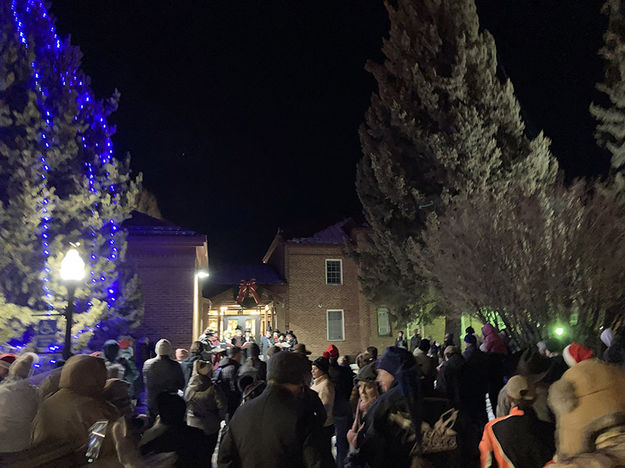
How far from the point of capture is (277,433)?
3.33 metres

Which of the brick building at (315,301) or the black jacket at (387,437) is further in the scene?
the brick building at (315,301)

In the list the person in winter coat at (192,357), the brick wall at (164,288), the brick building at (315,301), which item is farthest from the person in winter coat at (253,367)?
the brick building at (315,301)

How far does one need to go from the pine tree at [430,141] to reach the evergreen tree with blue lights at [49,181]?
12.4 m

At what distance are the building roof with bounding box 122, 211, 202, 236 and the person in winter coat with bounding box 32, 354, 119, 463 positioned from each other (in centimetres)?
1648

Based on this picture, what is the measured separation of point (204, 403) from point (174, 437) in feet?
9.31

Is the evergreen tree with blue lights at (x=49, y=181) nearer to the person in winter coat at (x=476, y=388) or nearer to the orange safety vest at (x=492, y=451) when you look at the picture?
the person in winter coat at (x=476, y=388)

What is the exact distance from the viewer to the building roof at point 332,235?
1294 inches

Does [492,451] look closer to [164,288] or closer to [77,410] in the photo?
[77,410]

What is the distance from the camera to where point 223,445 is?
3.48 meters

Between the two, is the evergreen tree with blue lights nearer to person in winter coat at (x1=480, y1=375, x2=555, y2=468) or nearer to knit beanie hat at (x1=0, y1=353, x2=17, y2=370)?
knit beanie hat at (x1=0, y1=353, x2=17, y2=370)

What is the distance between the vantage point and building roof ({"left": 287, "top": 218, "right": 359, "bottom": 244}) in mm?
32875

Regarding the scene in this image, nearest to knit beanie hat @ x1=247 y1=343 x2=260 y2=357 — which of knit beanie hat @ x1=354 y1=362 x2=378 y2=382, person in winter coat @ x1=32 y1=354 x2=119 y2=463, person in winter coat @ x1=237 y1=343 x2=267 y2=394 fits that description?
person in winter coat @ x1=237 y1=343 x2=267 y2=394

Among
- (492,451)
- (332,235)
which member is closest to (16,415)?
(492,451)

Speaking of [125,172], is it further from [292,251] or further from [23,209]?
[292,251]
